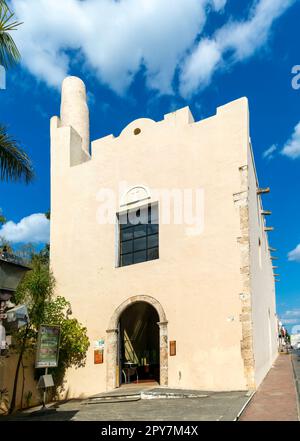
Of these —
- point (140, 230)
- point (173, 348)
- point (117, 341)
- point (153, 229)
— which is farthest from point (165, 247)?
point (117, 341)

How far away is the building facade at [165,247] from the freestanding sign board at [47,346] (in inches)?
89.7

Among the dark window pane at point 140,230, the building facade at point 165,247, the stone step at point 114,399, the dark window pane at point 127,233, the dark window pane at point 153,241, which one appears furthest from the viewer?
the dark window pane at point 127,233

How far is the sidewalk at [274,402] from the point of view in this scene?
28.1 feet

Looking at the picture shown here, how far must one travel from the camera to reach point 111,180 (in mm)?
16062

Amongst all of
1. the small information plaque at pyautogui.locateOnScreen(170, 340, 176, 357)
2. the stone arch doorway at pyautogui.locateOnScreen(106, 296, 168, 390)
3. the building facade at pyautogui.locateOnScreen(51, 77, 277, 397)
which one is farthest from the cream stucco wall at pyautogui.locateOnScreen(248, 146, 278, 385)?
the stone arch doorway at pyautogui.locateOnScreen(106, 296, 168, 390)

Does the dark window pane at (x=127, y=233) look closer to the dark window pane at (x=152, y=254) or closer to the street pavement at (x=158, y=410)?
the dark window pane at (x=152, y=254)

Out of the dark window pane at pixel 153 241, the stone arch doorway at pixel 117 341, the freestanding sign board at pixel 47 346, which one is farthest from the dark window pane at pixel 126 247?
the freestanding sign board at pixel 47 346

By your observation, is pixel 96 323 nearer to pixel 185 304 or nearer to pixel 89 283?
pixel 89 283

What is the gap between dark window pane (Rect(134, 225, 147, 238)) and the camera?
1513cm

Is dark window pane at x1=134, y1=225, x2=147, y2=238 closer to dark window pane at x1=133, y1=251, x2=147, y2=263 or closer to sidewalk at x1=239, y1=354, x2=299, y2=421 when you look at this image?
Result: dark window pane at x1=133, y1=251, x2=147, y2=263

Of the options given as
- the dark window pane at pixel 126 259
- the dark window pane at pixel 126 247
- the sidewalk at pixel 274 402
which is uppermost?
the dark window pane at pixel 126 247

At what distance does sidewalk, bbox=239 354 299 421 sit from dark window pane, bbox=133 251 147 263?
17.4 feet

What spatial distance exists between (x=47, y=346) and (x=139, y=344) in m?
6.56
